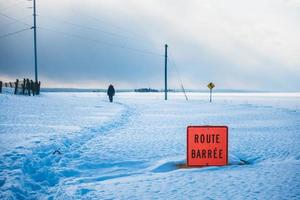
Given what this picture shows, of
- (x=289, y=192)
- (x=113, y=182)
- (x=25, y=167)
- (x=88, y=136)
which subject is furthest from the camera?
(x=88, y=136)

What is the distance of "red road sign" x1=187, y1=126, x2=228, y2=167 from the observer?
6.54 meters

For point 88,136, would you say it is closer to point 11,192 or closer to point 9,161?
point 9,161

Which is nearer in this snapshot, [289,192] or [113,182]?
[289,192]

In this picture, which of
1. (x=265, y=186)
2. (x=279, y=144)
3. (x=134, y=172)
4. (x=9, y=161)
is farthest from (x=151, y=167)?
(x=279, y=144)

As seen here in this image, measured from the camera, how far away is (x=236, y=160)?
7340 mm

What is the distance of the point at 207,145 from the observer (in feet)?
21.8

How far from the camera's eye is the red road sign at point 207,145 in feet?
21.5

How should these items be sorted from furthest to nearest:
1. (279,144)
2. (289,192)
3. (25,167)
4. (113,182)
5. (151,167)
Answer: (279,144) → (151,167) → (25,167) → (113,182) → (289,192)

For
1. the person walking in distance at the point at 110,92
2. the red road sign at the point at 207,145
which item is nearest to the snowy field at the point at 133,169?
the red road sign at the point at 207,145

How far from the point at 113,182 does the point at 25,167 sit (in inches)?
80.0

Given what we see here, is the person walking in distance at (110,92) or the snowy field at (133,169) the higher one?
the person walking in distance at (110,92)

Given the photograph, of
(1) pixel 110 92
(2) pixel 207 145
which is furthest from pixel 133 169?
(1) pixel 110 92

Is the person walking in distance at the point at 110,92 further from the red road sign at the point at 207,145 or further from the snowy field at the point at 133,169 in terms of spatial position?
the red road sign at the point at 207,145

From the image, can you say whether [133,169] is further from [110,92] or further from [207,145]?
[110,92]
